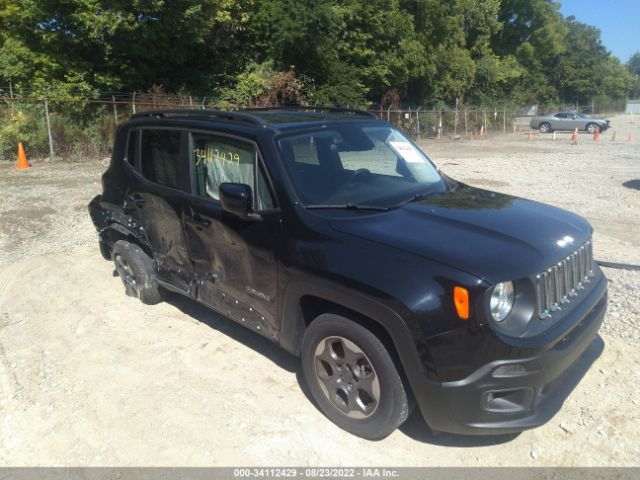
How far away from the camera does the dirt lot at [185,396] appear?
3.07m

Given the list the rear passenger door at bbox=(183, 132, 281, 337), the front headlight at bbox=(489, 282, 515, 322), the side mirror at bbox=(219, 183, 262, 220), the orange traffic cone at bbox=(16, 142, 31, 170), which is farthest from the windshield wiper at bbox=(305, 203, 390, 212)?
the orange traffic cone at bbox=(16, 142, 31, 170)

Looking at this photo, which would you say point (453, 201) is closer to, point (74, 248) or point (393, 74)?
point (74, 248)

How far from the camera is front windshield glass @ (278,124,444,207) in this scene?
11.6ft

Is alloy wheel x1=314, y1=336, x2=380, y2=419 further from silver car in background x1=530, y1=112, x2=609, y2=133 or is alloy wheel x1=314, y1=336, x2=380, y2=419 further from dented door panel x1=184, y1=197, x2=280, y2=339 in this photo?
silver car in background x1=530, y1=112, x2=609, y2=133

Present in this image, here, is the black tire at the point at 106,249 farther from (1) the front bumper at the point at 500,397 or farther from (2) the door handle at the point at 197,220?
(1) the front bumper at the point at 500,397

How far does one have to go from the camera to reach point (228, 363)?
411 cm

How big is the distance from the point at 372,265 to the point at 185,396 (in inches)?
69.4

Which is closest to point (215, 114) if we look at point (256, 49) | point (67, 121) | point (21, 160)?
point (21, 160)

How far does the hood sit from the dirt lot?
1116 mm

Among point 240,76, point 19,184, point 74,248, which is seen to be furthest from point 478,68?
point 74,248

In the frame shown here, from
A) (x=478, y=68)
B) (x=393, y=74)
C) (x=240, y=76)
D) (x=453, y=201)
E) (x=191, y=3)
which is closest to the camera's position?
(x=453, y=201)

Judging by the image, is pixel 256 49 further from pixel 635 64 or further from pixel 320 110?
pixel 635 64

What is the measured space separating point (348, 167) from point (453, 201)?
2.73 feet

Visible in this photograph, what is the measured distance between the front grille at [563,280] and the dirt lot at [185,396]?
32.4 inches
